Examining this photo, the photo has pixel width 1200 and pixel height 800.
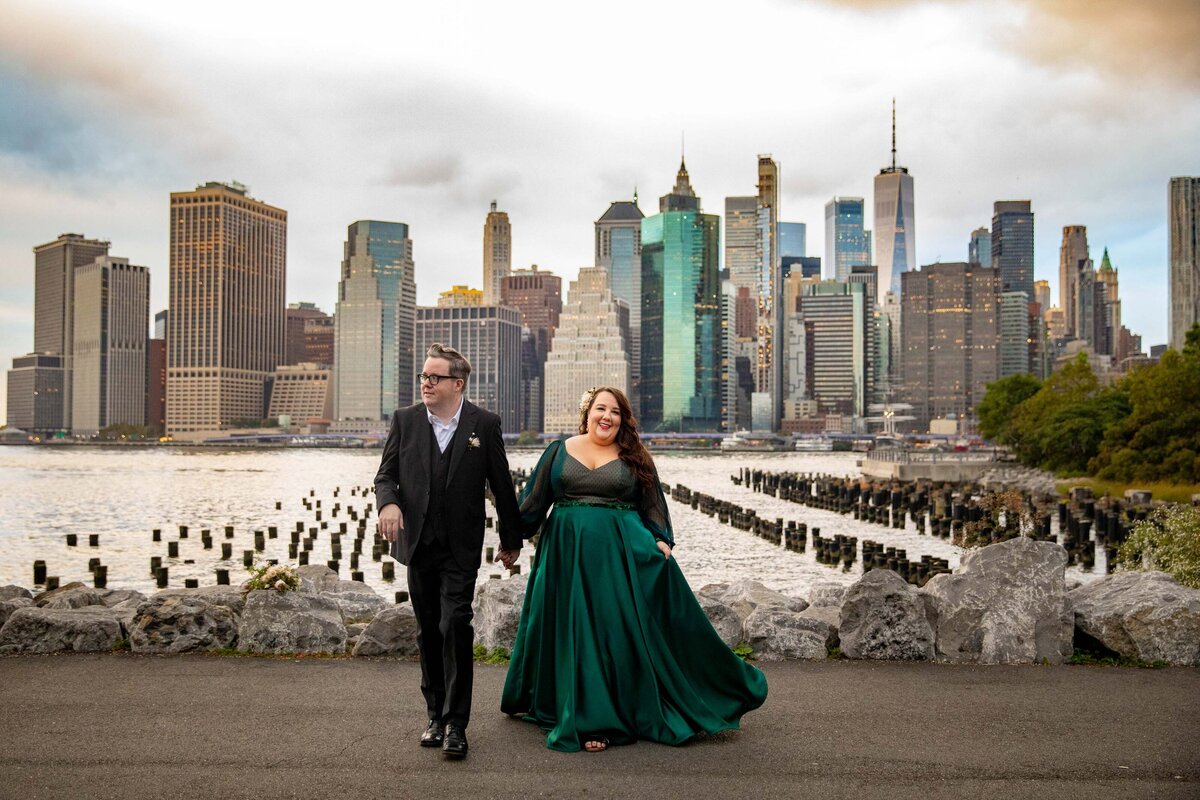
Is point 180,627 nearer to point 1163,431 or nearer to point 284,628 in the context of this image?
point 284,628

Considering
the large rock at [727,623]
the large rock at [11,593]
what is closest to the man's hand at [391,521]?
the large rock at [727,623]

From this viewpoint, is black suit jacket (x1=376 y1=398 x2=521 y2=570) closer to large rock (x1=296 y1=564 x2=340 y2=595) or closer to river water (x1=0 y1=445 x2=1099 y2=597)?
large rock (x1=296 y1=564 x2=340 y2=595)

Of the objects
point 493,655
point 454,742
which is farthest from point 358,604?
point 454,742

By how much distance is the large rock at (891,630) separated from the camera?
8133mm

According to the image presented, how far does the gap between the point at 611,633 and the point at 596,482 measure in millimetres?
961

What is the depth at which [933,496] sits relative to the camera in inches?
1806

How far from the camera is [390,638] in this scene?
8.13m

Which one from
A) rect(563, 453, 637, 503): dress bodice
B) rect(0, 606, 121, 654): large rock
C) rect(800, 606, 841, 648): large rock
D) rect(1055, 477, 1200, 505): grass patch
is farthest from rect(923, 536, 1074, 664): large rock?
rect(1055, 477, 1200, 505): grass patch

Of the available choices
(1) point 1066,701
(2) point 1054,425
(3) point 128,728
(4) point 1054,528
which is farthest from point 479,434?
(2) point 1054,425

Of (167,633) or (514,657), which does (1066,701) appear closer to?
(514,657)

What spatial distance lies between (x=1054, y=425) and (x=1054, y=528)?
74.8 feet

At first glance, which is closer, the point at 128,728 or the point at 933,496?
the point at 128,728

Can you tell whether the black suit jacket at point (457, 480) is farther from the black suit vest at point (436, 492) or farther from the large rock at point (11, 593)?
the large rock at point (11, 593)

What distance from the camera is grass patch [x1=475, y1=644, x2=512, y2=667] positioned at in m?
8.10
